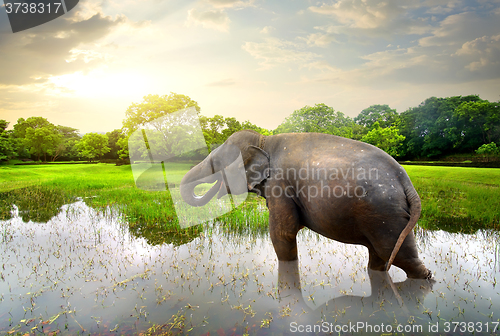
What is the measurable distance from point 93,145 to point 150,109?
960 inches

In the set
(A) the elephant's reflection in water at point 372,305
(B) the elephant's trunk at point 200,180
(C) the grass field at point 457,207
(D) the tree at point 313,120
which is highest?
(D) the tree at point 313,120

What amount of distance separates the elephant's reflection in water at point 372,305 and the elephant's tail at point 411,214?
523 millimetres

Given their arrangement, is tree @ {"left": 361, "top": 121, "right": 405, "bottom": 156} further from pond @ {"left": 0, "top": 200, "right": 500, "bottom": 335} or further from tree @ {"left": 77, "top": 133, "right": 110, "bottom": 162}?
tree @ {"left": 77, "top": 133, "right": 110, "bottom": 162}

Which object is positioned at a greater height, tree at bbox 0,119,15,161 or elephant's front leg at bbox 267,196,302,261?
tree at bbox 0,119,15,161

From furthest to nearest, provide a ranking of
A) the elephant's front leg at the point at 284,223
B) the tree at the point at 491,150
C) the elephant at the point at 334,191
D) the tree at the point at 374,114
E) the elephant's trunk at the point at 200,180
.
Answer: the tree at the point at 374,114 < the tree at the point at 491,150 < the elephant's trunk at the point at 200,180 < the elephant's front leg at the point at 284,223 < the elephant at the point at 334,191

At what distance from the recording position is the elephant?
2.99 m

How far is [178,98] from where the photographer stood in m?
29.1

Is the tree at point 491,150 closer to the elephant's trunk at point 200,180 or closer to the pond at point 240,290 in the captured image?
the pond at point 240,290

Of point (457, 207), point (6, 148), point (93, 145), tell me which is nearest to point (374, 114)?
point (457, 207)

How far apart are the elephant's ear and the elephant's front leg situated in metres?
0.37

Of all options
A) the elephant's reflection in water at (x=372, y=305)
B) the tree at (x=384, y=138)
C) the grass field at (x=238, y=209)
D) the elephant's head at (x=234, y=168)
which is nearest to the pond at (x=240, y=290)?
the elephant's reflection in water at (x=372, y=305)

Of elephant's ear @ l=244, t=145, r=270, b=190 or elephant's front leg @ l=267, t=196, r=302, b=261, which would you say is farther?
elephant's ear @ l=244, t=145, r=270, b=190

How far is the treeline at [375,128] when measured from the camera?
26.8 meters

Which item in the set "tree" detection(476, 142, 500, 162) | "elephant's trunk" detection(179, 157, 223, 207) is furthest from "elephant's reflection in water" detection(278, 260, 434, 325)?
"tree" detection(476, 142, 500, 162)
